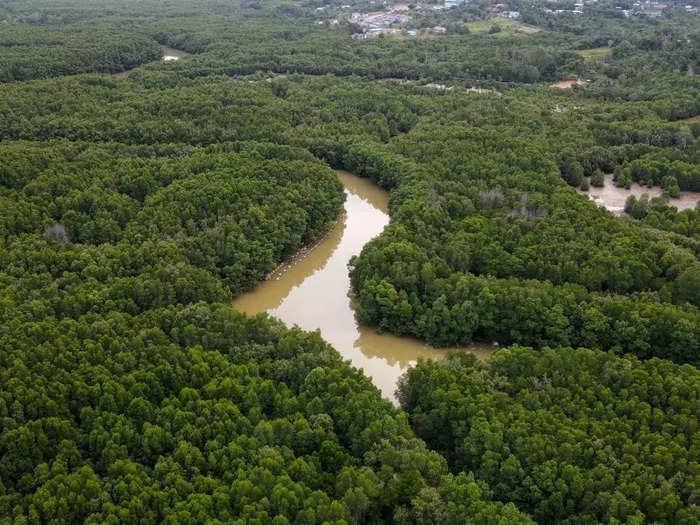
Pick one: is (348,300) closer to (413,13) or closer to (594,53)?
(594,53)

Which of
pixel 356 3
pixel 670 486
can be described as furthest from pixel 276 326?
pixel 356 3

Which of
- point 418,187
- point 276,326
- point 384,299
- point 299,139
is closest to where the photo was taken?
point 276,326

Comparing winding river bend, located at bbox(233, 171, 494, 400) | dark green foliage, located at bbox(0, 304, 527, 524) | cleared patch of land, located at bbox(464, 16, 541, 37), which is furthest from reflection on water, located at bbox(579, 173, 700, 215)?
cleared patch of land, located at bbox(464, 16, 541, 37)

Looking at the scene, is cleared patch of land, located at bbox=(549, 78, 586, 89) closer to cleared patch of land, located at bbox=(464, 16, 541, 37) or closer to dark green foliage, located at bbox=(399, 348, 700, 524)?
cleared patch of land, located at bbox=(464, 16, 541, 37)

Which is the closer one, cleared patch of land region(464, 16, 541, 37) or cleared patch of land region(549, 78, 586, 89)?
cleared patch of land region(549, 78, 586, 89)

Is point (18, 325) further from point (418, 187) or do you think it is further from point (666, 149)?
point (666, 149)
